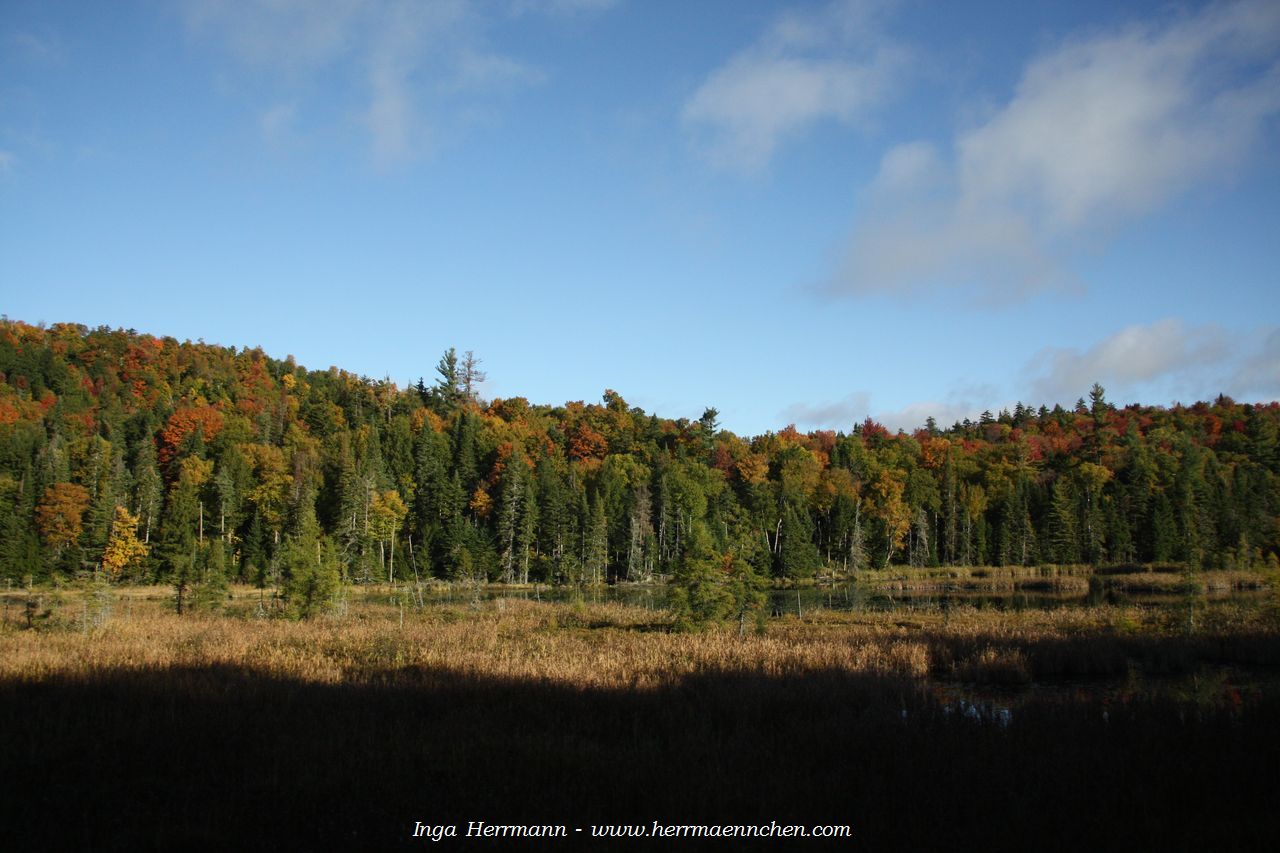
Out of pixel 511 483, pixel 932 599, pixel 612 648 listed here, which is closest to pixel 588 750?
pixel 612 648

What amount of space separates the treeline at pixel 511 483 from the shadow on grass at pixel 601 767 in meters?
30.0

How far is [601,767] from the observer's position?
922 centimetres

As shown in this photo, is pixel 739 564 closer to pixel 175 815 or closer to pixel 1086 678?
pixel 1086 678

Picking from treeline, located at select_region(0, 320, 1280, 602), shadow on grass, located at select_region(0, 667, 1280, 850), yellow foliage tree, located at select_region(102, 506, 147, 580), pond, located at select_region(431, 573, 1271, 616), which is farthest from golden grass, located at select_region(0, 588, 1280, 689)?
yellow foliage tree, located at select_region(102, 506, 147, 580)

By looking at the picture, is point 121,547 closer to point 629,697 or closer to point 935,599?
point 935,599

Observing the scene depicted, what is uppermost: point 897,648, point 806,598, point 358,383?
point 358,383

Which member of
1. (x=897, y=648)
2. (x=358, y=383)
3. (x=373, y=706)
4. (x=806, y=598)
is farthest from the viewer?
(x=358, y=383)

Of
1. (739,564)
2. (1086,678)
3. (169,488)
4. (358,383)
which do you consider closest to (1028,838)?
(1086,678)

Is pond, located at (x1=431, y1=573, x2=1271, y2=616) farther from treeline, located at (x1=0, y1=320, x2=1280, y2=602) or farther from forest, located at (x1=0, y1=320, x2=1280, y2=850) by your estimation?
treeline, located at (x1=0, y1=320, x2=1280, y2=602)

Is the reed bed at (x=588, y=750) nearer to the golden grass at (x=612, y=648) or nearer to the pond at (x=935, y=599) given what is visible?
the golden grass at (x=612, y=648)

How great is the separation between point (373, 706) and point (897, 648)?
1413 centimetres

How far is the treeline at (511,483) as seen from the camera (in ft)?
239

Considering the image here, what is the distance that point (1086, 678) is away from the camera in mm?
18594

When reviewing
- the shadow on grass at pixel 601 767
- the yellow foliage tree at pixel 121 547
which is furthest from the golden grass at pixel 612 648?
the yellow foliage tree at pixel 121 547
